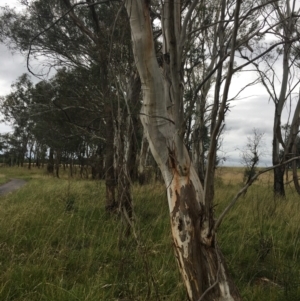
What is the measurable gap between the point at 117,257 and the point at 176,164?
6.09 ft

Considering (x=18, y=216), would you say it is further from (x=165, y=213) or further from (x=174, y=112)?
(x=174, y=112)

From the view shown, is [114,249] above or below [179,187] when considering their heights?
below

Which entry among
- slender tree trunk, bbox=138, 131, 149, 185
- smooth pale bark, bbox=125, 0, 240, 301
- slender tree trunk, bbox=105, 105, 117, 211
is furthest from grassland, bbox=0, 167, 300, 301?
slender tree trunk, bbox=138, 131, 149, 185

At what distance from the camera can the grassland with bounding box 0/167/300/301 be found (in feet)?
9.57

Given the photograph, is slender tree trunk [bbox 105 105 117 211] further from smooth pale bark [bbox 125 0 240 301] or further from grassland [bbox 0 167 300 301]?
smooth pale bark [bbox 125 0 240 301]

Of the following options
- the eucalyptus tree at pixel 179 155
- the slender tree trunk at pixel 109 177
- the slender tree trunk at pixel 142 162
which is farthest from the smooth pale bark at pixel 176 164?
the slender tree trunk at pixel 142 162

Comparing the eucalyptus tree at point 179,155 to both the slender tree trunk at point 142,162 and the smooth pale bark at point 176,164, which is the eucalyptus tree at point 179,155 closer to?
the smooth pale bark at point 176,164

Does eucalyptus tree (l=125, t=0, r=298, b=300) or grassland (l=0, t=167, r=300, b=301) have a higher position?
eucalyptus tree (l=125, t=0, r=298, b=300)

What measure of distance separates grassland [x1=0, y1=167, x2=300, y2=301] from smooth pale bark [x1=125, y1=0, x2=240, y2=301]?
521 millimetres

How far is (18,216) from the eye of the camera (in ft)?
15.7

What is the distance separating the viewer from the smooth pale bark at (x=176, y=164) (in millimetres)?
2141

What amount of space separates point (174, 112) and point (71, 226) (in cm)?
307

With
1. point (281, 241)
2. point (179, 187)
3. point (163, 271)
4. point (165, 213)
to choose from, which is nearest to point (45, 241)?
point (163, 271)

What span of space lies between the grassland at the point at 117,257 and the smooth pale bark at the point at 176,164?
52cm
